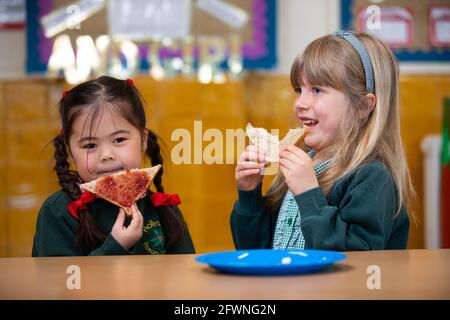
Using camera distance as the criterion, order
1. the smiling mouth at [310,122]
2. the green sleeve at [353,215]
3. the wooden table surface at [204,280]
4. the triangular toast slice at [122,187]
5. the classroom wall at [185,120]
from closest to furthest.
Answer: the wooden table surface at [204,280] → the green sleeve at [353,215] → the triangular toast slice at [122,187] → the smiling mouth at [310,122] → the classroom wall at [185,120]

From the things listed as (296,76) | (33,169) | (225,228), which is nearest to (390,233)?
(296,76)

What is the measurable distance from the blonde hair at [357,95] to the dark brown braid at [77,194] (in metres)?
0.44

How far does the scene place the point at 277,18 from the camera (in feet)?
11.1

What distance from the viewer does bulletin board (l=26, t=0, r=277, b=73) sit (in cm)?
334

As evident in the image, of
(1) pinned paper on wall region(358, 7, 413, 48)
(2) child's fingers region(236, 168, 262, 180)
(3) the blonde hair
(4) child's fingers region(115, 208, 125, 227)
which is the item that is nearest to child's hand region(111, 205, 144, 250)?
(4) child's fingers region(115, 208, 125, 227)

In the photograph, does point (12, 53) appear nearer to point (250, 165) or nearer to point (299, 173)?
point (250, 165)

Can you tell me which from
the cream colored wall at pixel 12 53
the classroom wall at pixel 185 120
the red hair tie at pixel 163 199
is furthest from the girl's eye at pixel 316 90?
the cream colored wall at pixel 12 53

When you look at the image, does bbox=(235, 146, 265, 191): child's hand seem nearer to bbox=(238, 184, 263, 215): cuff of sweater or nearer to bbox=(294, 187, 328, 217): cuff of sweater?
bbox=(238, 184, 263, 215): cuff of sweater

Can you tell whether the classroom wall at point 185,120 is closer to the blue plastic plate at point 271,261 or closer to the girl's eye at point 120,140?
the girl's eye at point 120,140

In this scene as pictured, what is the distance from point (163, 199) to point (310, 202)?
1.10 ft

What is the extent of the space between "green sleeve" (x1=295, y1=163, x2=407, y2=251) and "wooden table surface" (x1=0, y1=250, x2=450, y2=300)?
0.14 metres

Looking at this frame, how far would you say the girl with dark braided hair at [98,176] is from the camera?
1359mm

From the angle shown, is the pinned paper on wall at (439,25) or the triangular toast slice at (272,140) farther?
the pinned paper on wall at (439,25)
